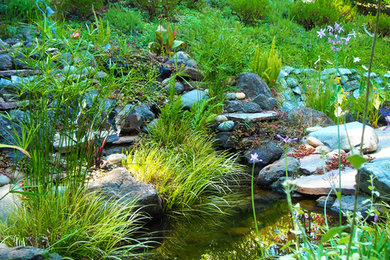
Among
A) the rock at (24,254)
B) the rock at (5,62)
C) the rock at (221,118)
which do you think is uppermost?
the rock at (5,62)

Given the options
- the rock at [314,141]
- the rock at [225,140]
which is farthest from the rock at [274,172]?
the rock at [225,140]

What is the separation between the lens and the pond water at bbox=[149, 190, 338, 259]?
283 centimetres

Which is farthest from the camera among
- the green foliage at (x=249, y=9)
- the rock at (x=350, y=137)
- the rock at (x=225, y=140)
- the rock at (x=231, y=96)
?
the green foliage at (x=249, y=9)

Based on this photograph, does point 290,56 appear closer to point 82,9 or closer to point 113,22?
point 113,22

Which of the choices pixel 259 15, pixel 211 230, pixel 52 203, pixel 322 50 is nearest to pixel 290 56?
pixel 322 50

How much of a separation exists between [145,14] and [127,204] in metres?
6.15

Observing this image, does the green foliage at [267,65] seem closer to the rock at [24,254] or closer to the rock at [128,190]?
the rock at [128,190]

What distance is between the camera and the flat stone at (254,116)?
521 centimetres

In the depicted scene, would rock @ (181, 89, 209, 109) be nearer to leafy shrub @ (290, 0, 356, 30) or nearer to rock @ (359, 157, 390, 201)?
rock @ (359, 157, 390, 201)

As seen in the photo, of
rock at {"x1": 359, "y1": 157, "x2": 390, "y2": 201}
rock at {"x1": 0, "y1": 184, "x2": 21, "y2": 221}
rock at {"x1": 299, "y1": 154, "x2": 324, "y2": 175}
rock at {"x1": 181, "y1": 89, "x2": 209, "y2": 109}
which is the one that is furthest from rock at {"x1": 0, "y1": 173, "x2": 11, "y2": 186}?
rock at {"x1": 359, "y1": 157, "x2": 390, "y2": 201}

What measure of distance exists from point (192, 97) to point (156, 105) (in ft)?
1.84

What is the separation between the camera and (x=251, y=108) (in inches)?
217

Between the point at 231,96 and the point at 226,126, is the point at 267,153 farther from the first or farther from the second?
the point at 231,96

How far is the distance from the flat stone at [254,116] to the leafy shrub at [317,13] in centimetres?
452
